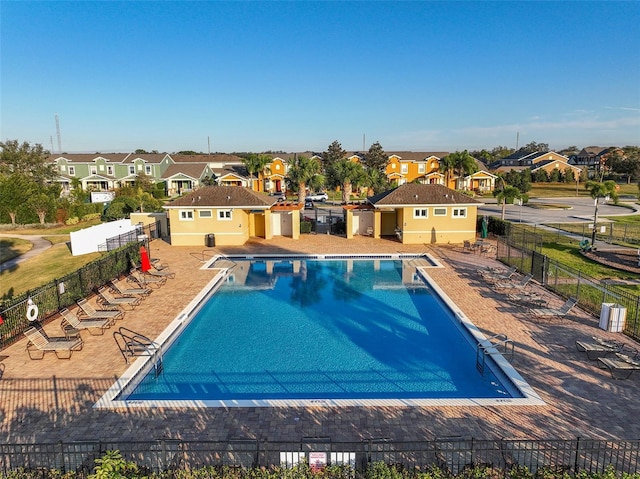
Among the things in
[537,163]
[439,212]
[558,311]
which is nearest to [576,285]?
[558,311]

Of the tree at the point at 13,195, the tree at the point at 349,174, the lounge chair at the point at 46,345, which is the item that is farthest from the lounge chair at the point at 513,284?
the tree at the point at 13,195

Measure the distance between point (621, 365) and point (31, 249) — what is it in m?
34.9

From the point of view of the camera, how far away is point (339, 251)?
27.0 m

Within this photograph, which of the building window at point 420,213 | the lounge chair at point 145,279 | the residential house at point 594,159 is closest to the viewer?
the lounge chair at point 145,279

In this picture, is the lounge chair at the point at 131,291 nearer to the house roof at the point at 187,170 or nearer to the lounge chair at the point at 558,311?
the lounge chair at the point at 558,311

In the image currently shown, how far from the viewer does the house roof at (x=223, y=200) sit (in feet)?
93.7

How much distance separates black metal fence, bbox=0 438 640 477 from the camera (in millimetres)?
7059

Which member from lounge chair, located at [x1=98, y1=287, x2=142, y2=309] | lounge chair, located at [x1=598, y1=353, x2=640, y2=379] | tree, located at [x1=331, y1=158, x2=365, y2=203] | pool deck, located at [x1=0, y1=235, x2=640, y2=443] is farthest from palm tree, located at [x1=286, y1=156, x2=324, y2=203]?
lounge chair, located at [x1=598, y1=353, x2=640, y2=379]

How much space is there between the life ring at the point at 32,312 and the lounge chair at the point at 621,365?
17.3 metres

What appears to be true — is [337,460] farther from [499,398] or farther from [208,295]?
[208,295]

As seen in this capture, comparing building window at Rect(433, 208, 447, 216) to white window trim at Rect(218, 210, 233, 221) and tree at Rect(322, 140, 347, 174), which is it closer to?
white window trim at Rect(218, 210, 233, 221)

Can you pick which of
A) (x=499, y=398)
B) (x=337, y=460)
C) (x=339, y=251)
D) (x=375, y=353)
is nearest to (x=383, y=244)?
(x=339, y=251)

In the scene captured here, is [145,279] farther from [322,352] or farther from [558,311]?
[558,311]

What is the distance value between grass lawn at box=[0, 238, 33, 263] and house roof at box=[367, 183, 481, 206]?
25315mm
